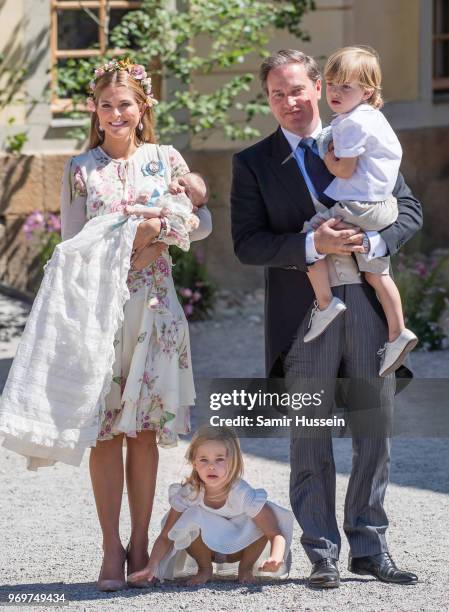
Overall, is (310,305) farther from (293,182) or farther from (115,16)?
(115,16)

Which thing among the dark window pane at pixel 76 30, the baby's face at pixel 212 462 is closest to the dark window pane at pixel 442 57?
the dark window pane at pixel 76 30

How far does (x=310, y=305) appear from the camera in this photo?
14.1 ft

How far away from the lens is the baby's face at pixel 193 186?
4359mm

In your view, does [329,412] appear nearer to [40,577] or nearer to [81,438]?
[81,438]

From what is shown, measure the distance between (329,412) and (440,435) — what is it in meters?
2.77

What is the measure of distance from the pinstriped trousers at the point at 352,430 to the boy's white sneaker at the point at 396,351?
4 cm

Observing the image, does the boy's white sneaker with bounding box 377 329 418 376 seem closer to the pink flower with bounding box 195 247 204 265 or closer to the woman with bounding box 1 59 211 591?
the woman with bounding box 1 59 211 591

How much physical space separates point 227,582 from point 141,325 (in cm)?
94

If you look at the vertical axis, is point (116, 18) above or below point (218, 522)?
above

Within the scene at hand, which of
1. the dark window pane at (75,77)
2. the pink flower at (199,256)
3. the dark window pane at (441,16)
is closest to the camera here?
the dark window pane at (75,77)

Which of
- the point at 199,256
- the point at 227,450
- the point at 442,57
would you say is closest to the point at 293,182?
the point at 227,450

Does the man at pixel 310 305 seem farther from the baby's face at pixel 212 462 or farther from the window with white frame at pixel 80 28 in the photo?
the window with white frame at pixel 80 28

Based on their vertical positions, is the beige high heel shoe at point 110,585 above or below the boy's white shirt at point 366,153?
below

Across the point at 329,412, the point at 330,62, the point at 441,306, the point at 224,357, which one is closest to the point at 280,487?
the point at 329,412
